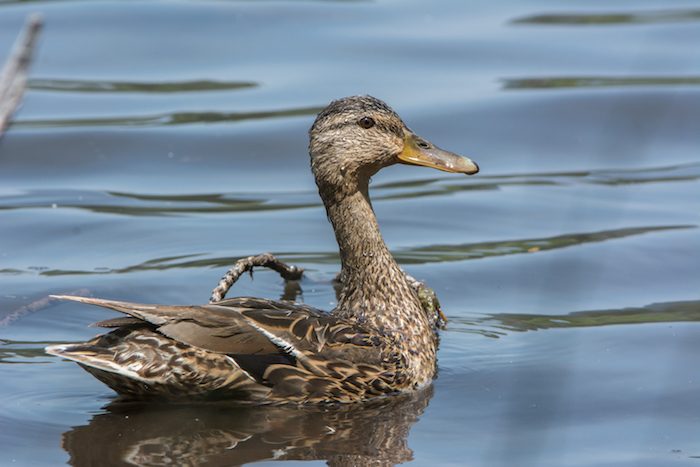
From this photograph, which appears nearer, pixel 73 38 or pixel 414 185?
pixel 414 185

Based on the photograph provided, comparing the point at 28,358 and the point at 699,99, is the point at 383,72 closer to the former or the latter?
the point at 699,99

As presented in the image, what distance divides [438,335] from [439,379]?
0.69 m

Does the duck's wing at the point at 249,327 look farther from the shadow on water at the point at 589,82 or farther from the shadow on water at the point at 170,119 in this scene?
the shadow on water at the point at 589,82

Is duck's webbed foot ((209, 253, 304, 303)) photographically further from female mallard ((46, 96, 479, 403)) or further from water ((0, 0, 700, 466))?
female mallard ((46, 96, 479, 403))

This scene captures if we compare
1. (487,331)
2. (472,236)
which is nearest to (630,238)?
(472,236)

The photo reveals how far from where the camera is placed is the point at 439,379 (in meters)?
7.52

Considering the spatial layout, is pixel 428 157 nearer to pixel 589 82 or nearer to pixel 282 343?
pixel 282 343

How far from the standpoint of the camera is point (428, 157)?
766 centimetres

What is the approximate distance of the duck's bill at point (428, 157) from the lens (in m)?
7.62

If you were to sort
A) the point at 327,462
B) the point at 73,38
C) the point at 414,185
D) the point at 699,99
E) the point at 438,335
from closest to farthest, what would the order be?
the point at 327,462, the point at 438,335, the point at 414,185, the point at 699,99, the point at 73,38

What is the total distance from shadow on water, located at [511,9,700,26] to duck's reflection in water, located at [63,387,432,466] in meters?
8.94

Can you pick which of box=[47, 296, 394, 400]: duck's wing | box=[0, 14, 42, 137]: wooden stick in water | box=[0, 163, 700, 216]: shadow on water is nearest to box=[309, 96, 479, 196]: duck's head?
box=[47, 296, 394, 400]: duck's wing

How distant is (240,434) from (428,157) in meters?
1.93

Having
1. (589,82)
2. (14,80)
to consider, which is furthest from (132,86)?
(14,80)
